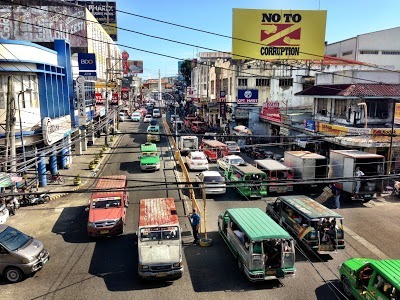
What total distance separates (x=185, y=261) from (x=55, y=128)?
15.9m

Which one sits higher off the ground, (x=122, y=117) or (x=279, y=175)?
(x=122, y=117)

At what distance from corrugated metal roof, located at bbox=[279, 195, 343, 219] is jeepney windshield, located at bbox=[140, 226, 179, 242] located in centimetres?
565

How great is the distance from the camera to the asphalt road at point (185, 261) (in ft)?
41.1

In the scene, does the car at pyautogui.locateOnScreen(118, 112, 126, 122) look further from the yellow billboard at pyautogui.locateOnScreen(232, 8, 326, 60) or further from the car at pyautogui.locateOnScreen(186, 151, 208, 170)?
the car at pyautogui.locateOnScreen(186, 151, 208, 170)

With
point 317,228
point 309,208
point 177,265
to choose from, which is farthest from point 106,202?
point 317,228

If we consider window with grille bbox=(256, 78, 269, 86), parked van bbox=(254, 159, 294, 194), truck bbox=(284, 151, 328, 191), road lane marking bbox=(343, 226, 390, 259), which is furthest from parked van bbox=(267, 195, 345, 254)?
window with grille bbox=(256, 78, 269, 86)

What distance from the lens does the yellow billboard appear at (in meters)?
33.0

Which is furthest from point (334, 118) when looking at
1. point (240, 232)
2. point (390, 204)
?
point (240, 232)

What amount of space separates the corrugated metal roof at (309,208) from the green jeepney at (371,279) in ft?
9.92

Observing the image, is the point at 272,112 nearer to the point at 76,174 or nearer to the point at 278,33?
the point at 278,33

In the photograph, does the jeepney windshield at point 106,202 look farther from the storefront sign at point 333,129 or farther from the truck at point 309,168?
the storefront sign at point 333,129

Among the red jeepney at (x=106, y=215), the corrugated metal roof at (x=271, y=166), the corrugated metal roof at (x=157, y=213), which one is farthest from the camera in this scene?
the corrugated metal roof at (x=271, y=166)

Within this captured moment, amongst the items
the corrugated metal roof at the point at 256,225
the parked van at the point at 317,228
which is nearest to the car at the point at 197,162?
the parked van at the point at 317,228

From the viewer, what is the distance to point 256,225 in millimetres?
13969
